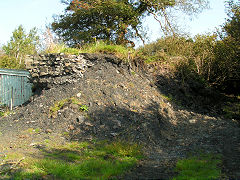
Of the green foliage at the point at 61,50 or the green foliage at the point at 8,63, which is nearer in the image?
the green foliage at the point at 61,50

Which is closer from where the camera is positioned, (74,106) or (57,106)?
(74,106)

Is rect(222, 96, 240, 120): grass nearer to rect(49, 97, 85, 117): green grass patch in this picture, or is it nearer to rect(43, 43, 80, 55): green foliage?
rect(49, 97, 85, 117): green grass patch

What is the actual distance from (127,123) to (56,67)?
3.86 m

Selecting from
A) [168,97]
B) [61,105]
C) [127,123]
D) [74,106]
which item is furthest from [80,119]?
[168,97]

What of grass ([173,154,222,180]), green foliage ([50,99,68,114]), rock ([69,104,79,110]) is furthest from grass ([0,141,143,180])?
green foliage ([50,99,68,114])

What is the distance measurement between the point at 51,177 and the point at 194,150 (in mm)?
3769

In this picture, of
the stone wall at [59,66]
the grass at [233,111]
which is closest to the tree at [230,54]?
the grass at [233,111]

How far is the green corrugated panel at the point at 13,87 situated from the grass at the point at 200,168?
985 cm

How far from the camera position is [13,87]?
12.4 metres

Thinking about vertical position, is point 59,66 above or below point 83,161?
above

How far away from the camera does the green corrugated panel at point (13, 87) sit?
11914 mm

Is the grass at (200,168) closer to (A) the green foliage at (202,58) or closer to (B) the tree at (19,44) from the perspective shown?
(A) the green foliage at (202,58)

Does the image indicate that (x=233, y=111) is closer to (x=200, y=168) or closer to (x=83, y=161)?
(x=200, y=168)

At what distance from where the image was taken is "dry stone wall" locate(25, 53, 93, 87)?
843 cm
